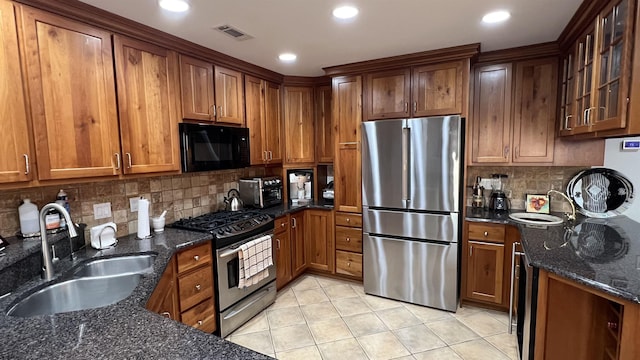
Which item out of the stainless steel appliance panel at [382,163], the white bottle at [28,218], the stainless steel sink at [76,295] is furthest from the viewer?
the stainless steel appliance panel at [382,163]

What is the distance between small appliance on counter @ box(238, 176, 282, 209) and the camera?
11.1 feet

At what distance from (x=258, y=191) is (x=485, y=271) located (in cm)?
233

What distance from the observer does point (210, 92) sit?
273 centimetres

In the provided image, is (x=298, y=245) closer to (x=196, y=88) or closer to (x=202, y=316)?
(x=202, y=316)

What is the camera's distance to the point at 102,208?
2309mm

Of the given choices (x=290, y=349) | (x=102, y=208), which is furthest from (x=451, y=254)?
(x=102, y=208)

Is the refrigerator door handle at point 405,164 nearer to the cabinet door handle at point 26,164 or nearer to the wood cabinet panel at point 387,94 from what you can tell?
the wood cabinet panel at point 387,94

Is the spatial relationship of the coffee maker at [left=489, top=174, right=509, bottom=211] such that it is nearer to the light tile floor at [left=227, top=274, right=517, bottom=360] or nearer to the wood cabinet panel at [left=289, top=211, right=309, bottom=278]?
the light tile floor at [left=227, top=274, right=517, bottom=360]

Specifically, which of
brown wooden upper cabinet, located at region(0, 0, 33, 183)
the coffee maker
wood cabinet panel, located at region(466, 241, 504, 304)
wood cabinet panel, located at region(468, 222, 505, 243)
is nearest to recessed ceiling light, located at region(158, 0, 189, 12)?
brown wooden upper cabinet, located at region(0, 0, 33, 183)

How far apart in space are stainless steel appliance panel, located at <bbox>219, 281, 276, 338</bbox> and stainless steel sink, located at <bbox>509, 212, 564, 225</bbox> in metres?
2.33

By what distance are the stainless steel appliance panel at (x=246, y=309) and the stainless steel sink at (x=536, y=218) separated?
233cm

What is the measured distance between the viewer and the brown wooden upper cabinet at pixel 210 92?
8.26 feet

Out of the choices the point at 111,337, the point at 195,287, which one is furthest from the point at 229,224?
the point at 111,337

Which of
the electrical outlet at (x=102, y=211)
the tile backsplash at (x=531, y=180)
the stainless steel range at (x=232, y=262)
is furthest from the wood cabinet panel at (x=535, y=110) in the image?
the electrical outlet at (x=102, y=211)
